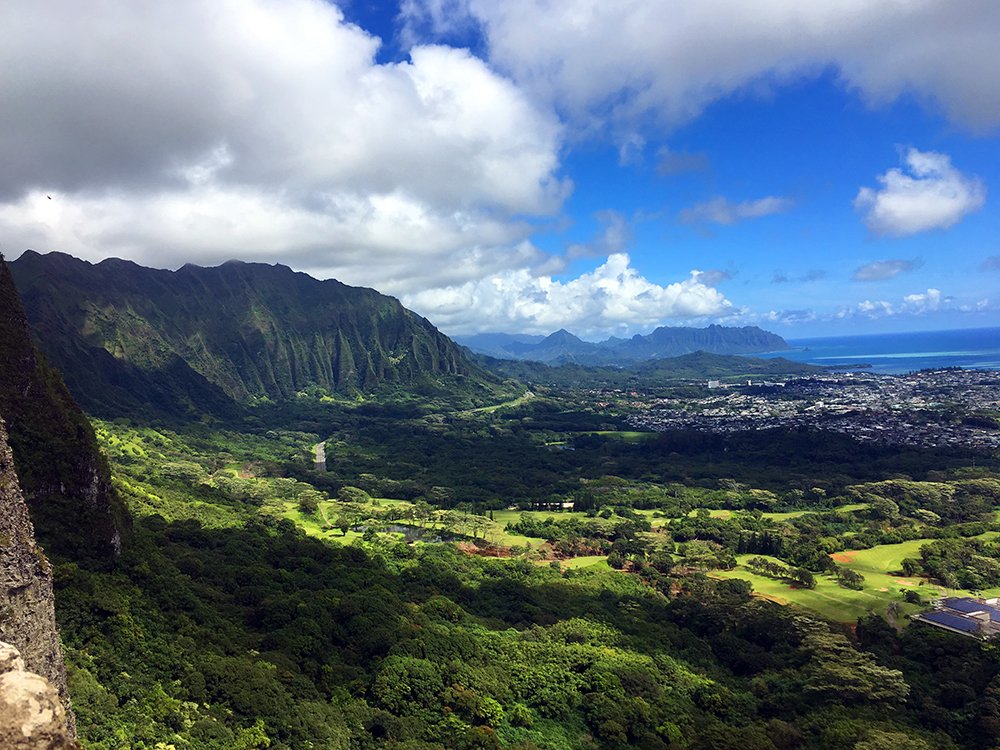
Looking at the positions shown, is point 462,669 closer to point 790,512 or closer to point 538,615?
point 538,615

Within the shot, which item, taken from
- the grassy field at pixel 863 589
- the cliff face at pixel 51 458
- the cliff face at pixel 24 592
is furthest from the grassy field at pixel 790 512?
the cliff face at pixel 24 592

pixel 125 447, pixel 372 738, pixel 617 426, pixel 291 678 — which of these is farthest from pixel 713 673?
pixel 617 426

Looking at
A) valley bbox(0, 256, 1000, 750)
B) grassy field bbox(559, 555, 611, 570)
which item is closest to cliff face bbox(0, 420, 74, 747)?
valley bbox(0, 256, 1000, 750)

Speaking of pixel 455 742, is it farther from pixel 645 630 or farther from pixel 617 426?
pixel 617 426

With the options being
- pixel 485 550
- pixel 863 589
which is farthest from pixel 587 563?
pixel 863 589

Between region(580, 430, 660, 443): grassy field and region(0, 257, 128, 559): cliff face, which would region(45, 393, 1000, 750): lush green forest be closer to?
region(0, 257, 128, 559): cliff face

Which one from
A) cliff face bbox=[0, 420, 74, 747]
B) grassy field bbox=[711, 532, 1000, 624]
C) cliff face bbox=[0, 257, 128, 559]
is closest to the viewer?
cliff face bbox=[0, 420, 74, 747]
